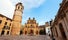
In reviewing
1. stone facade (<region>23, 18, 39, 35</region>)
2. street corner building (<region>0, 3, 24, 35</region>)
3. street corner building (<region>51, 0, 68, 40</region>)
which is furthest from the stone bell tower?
street corner building (<region>51, 0, 68, 40</region>)

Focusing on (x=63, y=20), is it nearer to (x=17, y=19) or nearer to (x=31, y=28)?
(x=17, y=19)

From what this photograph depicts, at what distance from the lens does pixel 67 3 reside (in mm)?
12000

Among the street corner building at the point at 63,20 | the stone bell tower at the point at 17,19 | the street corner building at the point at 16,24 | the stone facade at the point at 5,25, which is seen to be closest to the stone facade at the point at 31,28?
the street corner building at the point at 16,24

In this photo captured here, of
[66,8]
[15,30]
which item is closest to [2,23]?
[15,30]

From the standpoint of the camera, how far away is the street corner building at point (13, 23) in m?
37.8

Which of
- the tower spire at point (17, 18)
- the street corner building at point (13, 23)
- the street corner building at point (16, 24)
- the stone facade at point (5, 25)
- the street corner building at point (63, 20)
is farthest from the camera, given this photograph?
the tower spire at point (17, 18)

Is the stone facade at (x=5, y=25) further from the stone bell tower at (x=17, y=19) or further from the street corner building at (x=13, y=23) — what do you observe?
the stone bell tower at (x=17, y=19)

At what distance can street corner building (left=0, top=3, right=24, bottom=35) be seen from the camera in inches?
1490

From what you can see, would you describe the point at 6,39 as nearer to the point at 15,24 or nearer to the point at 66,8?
the point at 66,8

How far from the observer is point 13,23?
4250cm

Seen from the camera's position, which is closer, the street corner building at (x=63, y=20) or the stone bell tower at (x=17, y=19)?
the street corner building at (x=63, y=20)

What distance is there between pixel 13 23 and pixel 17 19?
9.78 feet

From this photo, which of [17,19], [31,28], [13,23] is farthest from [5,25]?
[31,28]

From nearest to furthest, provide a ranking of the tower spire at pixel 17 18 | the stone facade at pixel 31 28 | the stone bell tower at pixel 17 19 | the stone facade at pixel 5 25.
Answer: the stone facade at pixel 5 25 < the stone bell tower at pixel 17 19 < the tower spire at pixel 17 18 < the stone facade at pixel 31 28
